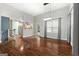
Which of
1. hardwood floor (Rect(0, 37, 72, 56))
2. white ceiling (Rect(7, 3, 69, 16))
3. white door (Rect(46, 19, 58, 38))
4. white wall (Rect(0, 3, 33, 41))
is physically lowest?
hardwood floor (Rect(0, 37, 72, 56))

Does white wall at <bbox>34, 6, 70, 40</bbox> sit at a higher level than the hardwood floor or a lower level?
higher

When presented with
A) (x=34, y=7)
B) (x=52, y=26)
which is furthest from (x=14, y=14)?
(x=52, y=26)

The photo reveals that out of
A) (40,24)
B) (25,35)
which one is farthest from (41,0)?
(25,35)

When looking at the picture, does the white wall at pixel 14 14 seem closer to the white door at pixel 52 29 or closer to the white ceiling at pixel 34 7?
the white ceiling at pixel 34 7

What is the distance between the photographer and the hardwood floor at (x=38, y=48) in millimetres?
1719

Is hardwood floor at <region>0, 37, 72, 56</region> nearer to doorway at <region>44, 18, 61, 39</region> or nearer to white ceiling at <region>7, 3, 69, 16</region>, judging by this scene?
doorway at <region>44, 18, 61, 39</region>

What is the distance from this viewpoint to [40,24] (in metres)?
1.80

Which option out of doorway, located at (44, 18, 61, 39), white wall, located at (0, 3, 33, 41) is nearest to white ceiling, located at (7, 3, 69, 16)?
white wall, located at (0, 3, 33, 41)

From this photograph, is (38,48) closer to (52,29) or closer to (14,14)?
(52,29)

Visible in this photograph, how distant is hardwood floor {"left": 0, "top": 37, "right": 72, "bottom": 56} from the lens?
1.72 metres

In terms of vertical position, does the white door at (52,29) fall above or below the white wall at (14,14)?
below

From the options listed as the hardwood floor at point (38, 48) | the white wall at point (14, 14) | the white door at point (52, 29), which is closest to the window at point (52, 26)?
the white door at point (52, 29)

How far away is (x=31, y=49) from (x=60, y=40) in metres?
0.51

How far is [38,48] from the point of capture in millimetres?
1750
